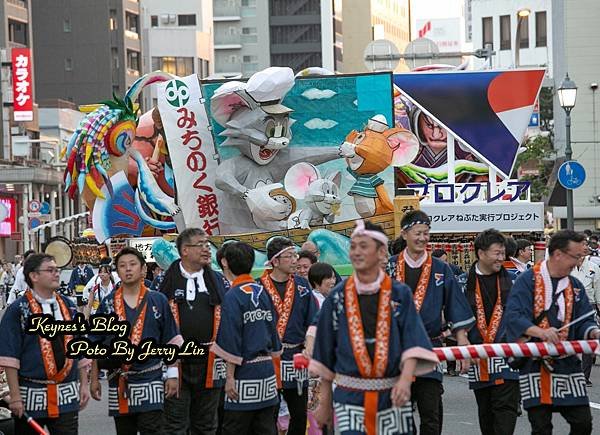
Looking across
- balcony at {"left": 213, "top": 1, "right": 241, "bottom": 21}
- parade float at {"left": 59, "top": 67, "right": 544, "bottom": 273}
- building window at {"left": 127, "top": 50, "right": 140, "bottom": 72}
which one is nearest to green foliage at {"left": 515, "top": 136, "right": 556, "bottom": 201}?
parade float at {"left": 59, "top": 67, "right": 544, "bottom": 273}

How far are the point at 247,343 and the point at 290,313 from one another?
134cm

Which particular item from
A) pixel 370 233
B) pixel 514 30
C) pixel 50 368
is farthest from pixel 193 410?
pixel 514 30

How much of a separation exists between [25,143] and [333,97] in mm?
48460

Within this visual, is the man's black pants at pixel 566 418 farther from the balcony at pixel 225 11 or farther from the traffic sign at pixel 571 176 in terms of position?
the balcony at pixel 225 11

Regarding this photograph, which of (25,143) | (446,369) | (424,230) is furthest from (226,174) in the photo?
(25,143)

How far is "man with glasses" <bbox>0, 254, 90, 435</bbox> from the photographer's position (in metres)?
9.79

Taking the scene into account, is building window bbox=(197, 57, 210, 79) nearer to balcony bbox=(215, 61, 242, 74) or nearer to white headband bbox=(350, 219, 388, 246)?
balcony bbox=(215, 61, 242, 74)

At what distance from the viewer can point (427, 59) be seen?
42719 mm

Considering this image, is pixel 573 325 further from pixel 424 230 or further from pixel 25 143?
pixel 25 143

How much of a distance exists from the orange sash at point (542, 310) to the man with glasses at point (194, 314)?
2539 mm

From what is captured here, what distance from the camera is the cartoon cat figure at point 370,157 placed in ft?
94.6

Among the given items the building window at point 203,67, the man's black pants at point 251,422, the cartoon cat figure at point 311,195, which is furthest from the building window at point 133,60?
the man's black pants at point 251,422

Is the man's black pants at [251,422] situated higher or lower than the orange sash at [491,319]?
lower

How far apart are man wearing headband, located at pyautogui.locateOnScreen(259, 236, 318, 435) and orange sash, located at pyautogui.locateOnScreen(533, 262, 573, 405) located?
2359 mm
